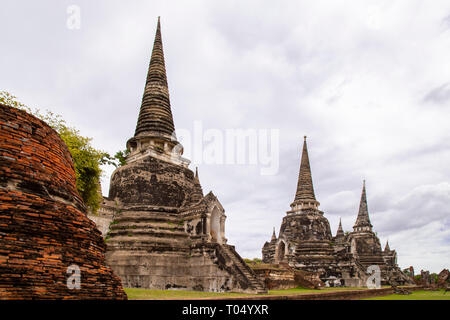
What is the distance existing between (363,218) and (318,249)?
13162 millimetres

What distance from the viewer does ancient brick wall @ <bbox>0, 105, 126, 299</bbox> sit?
593 cm

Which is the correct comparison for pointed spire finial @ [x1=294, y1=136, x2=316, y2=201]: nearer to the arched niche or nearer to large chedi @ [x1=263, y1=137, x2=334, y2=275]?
large chedi @ [x1=263, y1=137, x2=334, y2=275]

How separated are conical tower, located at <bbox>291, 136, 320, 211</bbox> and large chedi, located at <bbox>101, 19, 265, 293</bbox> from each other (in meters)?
14.0

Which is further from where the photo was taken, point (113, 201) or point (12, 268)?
point (113, 201)

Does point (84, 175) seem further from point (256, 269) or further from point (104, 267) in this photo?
point (256, 269)

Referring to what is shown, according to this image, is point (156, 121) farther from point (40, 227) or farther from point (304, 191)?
point (40, 227)

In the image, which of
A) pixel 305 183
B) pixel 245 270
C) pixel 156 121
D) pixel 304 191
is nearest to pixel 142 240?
pixel 245 270

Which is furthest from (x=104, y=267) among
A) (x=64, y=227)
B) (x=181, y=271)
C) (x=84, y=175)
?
(x=181, y=271)

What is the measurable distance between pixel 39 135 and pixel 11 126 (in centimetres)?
62

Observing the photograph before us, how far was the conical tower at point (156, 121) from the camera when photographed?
22.6 metres

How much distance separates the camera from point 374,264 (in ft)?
119

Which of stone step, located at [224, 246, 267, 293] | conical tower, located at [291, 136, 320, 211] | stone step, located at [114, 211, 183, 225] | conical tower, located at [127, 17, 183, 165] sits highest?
conical tower, located at [127, 17, 183, 165]

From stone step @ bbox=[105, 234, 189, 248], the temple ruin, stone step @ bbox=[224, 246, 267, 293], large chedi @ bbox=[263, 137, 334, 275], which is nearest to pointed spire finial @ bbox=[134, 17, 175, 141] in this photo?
stone step @ bbox=[105, 234, 189, 248]

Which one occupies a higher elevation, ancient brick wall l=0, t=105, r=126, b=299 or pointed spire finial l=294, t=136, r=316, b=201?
pointed spire finial l=294, t=136, r=316, b=201
